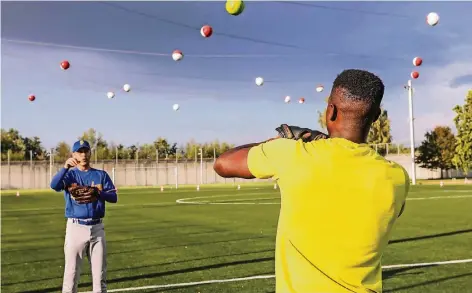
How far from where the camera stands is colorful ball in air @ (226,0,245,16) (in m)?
13.7

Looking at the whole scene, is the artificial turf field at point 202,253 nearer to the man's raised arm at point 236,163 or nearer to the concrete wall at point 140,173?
the man's raised arm at point 236,163

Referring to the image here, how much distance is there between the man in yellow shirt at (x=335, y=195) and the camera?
8.00 ft

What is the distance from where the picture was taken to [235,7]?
1373 centimetres

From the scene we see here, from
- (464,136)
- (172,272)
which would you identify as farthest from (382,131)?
(172,272)

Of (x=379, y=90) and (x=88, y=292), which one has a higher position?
(x=379, y=90)

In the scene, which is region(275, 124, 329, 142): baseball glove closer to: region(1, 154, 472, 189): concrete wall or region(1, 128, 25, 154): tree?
region(1, 154, 472, 189): concrete wall

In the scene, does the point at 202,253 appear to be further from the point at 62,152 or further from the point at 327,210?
the point at 62,152

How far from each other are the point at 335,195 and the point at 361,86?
0.53 m

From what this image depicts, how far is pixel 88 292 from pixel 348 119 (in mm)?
7617

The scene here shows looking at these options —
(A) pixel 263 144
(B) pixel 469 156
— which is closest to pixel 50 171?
(B) pixel 469 156

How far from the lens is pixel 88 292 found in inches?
358

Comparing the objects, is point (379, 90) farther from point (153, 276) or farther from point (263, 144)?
point (153, 276)

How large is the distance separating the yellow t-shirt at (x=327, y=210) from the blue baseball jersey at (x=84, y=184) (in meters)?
5.40

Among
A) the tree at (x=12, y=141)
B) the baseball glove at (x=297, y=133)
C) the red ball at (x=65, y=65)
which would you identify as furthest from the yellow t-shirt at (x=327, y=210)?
the tree at (x=12, y=141)
